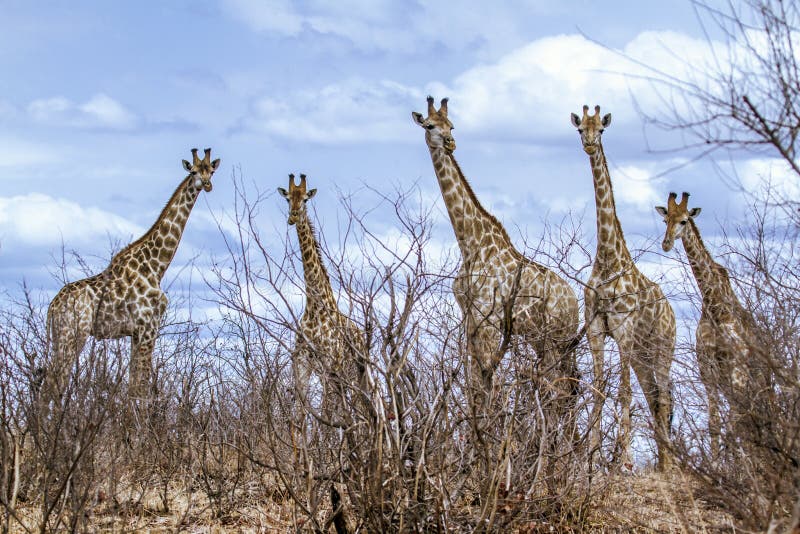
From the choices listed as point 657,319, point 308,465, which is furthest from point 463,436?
point 657,319

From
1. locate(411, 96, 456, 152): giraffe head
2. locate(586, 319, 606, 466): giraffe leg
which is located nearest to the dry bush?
locate(586, 319, 606, 466): giraffe leg

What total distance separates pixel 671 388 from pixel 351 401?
2.64 meters

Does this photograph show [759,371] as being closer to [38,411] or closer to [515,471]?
[515,471]

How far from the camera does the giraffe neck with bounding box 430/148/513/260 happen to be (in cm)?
1137

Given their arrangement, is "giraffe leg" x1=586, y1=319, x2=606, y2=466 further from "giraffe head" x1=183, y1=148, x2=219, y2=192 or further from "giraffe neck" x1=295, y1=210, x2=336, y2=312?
"giraffe head" x1=183, y1=148, x2=219, y2=192

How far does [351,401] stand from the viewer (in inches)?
229

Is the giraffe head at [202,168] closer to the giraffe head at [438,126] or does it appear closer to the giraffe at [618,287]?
the giraffe head at [438,126]

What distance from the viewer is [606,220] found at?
11453 mm

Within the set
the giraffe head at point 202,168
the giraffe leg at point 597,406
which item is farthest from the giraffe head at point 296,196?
the giraffe leg at point 597,406

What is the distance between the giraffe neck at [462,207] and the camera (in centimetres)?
1137

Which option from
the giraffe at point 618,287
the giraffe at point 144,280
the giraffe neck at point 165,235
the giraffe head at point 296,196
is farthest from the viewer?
the giraffe neck at point 165,235

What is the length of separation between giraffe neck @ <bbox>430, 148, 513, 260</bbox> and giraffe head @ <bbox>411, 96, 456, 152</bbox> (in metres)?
0.13

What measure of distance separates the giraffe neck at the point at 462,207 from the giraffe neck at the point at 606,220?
104 centimetres

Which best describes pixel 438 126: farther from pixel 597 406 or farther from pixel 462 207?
pixel 597 406
